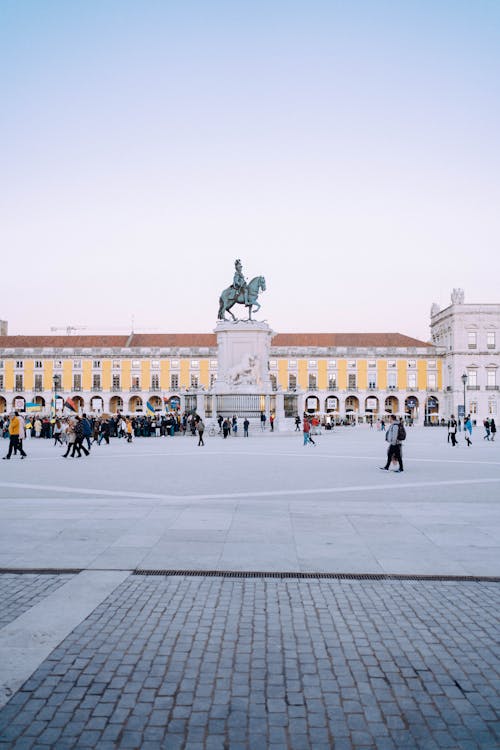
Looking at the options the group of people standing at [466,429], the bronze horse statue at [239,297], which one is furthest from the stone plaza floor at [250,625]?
the bronze horse statue at [239,297]

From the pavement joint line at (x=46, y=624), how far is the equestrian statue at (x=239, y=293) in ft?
110

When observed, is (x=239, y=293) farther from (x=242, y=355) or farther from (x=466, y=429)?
(x=466, y=429)

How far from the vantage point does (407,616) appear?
4508 mm

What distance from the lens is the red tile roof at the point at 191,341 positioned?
268 feet

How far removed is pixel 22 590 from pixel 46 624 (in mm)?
947

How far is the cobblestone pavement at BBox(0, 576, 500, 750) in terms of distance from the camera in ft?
9.68

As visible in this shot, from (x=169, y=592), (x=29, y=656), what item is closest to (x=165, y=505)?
(x=169, y=592)

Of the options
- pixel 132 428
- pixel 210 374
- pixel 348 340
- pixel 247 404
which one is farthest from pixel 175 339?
pixel 132 428

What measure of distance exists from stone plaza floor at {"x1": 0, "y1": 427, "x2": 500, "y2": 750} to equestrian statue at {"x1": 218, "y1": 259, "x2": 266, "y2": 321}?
2994cm

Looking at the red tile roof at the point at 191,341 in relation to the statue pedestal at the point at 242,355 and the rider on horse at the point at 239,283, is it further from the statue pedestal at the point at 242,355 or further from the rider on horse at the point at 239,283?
the statue pedestal at the point at 242,355

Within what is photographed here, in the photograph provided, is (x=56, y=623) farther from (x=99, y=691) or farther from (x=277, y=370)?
(x=277, y=370)

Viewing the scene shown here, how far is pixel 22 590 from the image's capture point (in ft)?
16.7

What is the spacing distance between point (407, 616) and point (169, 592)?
6.21ft

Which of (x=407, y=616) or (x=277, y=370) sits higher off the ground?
(x=277, y=370)
